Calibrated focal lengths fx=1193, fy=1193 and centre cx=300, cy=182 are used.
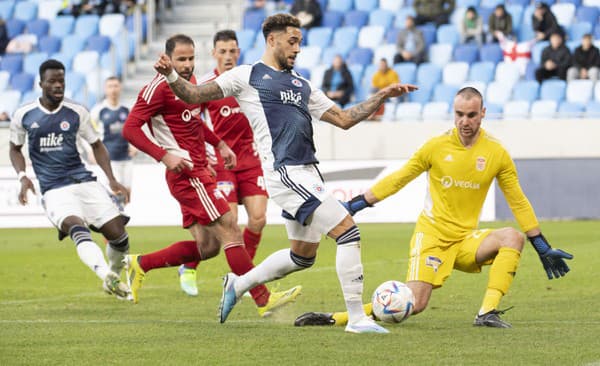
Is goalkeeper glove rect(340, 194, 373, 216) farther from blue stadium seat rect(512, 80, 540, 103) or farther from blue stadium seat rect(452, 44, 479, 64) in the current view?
blue stadium seat rect(452, 44, 479, 64)

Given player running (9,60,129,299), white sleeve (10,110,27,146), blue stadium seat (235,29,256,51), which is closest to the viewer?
player running (9,60,129,299)

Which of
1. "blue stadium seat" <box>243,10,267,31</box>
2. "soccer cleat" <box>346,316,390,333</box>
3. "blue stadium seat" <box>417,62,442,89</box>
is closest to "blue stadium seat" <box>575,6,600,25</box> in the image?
"blue stadium seat" <box>417,62,442,89</box>

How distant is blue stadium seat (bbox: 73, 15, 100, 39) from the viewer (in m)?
27.1

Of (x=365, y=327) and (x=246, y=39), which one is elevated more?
(x=365, y=327)

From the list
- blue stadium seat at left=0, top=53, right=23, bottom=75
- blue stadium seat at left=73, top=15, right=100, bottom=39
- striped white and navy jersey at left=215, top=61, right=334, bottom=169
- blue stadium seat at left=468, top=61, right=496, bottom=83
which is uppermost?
striped white and navy jersey at left=215, top=61, right=334, bottom=169

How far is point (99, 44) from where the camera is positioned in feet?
85.9

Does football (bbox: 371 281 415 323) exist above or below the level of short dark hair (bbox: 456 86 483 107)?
below

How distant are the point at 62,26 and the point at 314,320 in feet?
67.7

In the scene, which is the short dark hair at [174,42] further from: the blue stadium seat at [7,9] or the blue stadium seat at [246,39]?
the blue stadium seat at [7,9]

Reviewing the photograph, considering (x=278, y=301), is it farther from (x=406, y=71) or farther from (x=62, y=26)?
(x=62, y=26)

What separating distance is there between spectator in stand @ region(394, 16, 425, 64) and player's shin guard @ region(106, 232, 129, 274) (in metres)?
13.4

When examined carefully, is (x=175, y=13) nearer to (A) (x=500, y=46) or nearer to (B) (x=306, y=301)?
(A) (x=500, y=46)

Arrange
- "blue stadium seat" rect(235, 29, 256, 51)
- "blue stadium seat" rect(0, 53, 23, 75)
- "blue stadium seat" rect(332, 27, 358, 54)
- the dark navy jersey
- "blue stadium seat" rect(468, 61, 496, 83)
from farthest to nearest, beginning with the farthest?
"blue stadium seat" rect(0, 53, 23, 75) → "blue stadium seat" rect(235, 29, 256, 51) → "blue stadium seat" rect(332, 27, 358, 54) → "blue stadium seat" rect(468, 61, 496, 83) → the dark navy jersey

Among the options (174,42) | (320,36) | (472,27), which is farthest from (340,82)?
(174,42)
